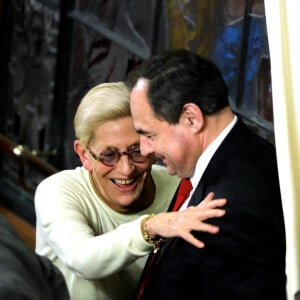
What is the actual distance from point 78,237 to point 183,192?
27 cm

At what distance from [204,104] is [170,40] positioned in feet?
6.01

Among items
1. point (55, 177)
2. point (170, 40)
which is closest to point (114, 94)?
point (55, 177)

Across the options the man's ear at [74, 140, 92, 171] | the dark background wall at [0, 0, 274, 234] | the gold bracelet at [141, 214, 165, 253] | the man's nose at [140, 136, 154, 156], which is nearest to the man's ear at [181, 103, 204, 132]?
the man's nose at [140, 136, 154, 156]

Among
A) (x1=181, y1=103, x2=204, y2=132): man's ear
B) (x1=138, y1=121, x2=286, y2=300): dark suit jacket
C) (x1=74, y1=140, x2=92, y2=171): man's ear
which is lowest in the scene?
(x1=74, y1=140, x2=92, y2=171): man's ear

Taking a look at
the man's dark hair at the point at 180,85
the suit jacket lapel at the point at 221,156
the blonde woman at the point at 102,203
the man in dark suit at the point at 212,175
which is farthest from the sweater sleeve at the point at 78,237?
the man's dark hair at the point at 180,85

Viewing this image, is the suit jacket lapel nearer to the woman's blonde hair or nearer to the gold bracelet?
the gold bracelet

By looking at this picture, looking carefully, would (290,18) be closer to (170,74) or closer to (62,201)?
(170,74)

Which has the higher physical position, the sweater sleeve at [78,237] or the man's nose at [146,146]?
the man's nose at [146,146]

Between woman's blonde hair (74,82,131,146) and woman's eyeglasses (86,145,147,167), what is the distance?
6cm

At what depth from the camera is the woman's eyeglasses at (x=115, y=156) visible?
256 centimetres

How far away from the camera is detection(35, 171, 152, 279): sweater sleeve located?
2.34 meters

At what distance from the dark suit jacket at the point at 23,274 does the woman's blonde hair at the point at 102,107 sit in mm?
466

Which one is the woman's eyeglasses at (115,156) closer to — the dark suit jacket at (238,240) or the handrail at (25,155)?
the dark suit jacket at (238,240)

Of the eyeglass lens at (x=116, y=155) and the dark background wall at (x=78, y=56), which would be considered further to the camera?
the dark background wall at (x=78, y=56)
